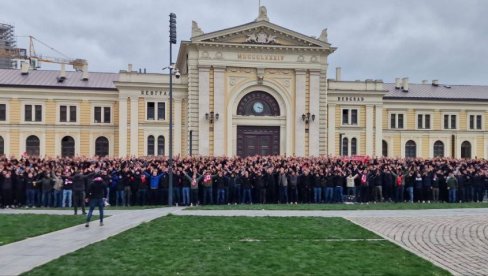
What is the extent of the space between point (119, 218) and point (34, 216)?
10.2ft

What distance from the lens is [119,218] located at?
737 inches

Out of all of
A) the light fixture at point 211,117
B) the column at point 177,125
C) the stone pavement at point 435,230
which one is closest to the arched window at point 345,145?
the light fixture at point 211,117

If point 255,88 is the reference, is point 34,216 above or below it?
below

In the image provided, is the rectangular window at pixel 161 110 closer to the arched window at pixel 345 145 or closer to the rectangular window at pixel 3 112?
the rectangular window at pixel 3 112

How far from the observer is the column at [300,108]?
50.0 meters

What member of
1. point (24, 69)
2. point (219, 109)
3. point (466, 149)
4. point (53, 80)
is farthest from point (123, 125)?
point (466, 149)

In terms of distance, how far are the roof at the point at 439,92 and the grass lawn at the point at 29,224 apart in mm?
50106

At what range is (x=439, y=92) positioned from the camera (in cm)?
6569

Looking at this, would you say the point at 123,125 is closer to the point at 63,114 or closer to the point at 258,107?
the point at 63,114

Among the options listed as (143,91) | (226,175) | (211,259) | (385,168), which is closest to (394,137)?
(143,91)

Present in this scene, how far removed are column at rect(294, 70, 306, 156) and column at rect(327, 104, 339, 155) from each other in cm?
474

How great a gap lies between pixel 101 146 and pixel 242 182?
33585 mm

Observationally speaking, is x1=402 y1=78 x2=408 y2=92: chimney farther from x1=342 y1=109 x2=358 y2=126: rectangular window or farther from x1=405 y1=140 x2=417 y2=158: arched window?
x1=342 y1=109 x2=358 y2=126: rectangular window

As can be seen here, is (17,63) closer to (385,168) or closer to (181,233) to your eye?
(385,168)
